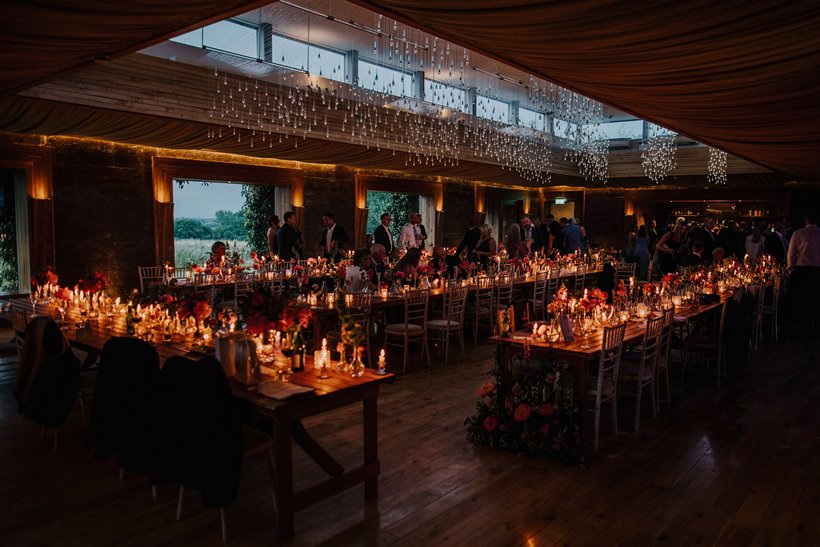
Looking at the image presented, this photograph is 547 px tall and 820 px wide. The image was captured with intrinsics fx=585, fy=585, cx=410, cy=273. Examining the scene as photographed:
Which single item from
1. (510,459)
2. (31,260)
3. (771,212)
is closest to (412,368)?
(510,459)

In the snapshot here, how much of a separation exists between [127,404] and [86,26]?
239cm

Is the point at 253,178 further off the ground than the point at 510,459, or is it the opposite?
the point at 253,178

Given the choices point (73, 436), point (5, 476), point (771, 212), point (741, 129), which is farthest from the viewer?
point (771, 212)

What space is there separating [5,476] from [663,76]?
5347 mm

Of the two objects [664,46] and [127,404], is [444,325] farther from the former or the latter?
[664,46]

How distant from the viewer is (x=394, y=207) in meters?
19.1

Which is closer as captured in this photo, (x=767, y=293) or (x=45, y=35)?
(x=45, y=35)

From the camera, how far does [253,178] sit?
12.6 m

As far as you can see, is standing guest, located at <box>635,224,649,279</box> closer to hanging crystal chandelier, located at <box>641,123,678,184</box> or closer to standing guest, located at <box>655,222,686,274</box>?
hanging crystal chandelier, located at <box>641,123,678,184</box>

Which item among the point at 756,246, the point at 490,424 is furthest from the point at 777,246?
the point at 490,424

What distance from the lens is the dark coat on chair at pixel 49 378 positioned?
4.57 metres

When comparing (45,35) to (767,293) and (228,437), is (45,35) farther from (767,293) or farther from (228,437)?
(767,293)

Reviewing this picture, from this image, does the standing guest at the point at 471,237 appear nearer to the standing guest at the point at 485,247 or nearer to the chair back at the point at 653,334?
the standing guest at the point at 485,247

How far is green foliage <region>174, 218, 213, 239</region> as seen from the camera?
12885mm
